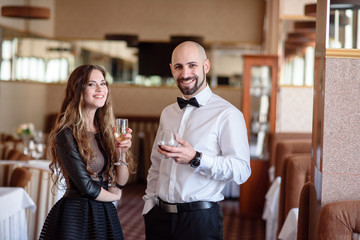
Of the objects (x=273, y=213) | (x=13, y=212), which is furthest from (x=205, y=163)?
(x=273, y=213)

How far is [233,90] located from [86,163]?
8170 millimetres

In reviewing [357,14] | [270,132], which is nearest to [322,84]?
[357,14]

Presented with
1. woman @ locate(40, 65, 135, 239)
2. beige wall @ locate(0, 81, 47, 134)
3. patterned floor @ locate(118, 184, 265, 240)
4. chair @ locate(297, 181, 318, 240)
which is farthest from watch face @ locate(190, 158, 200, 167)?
beige wall @ locate(0, 81, 47, 134)

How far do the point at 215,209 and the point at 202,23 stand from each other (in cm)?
858

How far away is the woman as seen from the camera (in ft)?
8.68

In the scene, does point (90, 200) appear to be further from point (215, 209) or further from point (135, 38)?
point (135, 38)

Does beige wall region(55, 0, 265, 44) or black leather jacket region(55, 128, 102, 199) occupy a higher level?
beige wall region(55, 0, 265, 44)

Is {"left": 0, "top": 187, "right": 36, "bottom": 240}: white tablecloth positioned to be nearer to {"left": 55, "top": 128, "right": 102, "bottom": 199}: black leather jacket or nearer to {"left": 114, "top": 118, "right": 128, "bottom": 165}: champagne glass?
{"left": 55, "top": 128, "right": 102, "bottom": 199}: black leather jacket

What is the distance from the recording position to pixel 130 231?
5.94 m

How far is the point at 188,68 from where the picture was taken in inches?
105

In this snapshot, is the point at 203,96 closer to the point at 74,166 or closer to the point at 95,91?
the point at 95,91

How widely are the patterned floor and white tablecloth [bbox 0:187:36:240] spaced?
1.79 metres

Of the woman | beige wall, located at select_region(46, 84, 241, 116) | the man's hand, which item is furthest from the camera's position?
beige wall, located at select_region(46, 84, 241, 116)

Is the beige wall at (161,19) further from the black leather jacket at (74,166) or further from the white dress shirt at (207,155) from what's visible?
the black leather jacket at (74,166)
